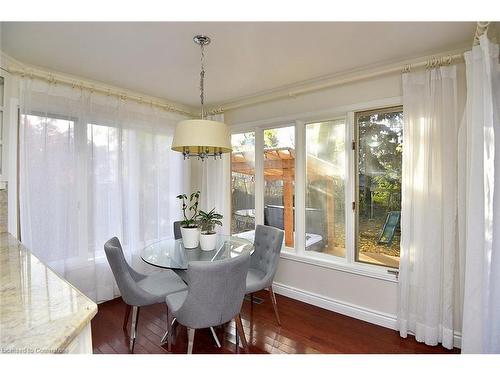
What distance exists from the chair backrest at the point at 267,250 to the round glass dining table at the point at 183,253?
0.17 meters

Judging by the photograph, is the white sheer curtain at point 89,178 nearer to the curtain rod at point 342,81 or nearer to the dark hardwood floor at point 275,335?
the dark hardwood floor at point 275,335

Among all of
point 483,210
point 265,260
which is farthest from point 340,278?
point 483,210

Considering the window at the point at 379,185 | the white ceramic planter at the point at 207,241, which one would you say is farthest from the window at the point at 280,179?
the white ceramic planter at the point at 207,241

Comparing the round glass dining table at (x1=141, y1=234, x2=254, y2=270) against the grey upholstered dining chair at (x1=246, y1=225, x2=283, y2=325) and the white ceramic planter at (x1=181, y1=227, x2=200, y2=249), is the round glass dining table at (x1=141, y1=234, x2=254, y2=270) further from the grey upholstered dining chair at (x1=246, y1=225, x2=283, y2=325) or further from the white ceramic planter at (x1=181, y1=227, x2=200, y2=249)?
the grey upholstered dining chair at (x1=246, y1=225, x2=283, y2=325)

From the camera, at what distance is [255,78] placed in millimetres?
2762

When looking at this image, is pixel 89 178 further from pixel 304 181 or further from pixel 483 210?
pixel 483 210

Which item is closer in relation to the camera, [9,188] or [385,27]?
[385,27]

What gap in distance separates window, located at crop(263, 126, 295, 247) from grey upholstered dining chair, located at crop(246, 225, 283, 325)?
0.52m

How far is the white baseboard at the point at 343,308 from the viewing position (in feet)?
7.89

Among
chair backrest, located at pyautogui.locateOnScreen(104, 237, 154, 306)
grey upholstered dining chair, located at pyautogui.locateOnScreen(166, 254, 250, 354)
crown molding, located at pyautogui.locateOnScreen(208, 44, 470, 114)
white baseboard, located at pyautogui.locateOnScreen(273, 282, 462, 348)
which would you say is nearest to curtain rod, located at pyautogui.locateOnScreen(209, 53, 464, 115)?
crown molding, located at pyautogui.locateOnScreen(208, 44, 470, 114)

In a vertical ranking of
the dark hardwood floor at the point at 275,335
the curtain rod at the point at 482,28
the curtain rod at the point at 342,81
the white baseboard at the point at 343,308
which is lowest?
the dark hardwood floor at the point at 275,335
